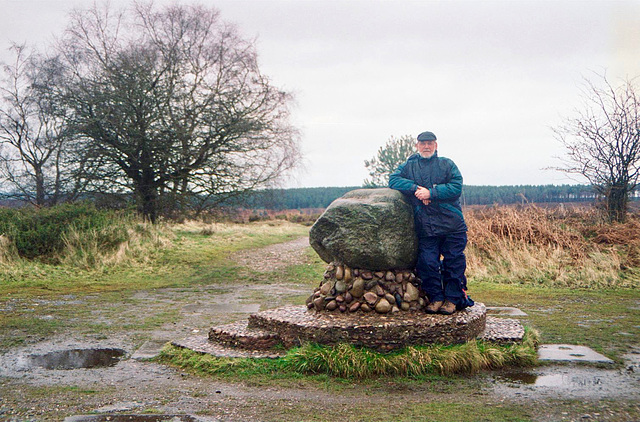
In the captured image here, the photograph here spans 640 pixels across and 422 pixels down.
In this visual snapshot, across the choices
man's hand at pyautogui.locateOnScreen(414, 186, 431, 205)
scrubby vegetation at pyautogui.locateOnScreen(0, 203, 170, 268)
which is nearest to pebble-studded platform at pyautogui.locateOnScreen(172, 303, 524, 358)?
man's hand at pyautogui.locateOnScreen(414, 186, 431, 205)

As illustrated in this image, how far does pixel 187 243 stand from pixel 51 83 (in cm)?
761

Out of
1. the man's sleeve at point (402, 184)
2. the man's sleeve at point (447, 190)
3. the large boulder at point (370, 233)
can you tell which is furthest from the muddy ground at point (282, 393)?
the man's sleeve at point (402, 184)

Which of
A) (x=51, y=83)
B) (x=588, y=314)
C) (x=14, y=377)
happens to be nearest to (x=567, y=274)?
(x=588, y=314)

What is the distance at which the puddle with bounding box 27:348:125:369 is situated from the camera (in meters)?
6.17

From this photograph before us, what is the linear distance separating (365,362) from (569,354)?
2591mm

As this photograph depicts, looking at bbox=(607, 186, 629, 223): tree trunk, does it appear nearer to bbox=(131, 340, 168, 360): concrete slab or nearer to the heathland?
the heathland

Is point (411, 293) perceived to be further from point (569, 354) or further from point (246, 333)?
point (246, 333)

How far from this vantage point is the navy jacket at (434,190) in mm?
6770

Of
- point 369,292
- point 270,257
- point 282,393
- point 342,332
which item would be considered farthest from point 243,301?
point 270,257

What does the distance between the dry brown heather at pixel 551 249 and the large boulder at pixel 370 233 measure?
7.32 meters

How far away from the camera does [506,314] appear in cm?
910

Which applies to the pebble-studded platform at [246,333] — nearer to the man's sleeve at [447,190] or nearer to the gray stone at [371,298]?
the gray stone at [371,298]

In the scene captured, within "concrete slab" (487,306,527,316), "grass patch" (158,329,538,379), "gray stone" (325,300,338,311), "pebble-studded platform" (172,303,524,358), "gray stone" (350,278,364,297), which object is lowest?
"concrete slab" (487,306,527,316)

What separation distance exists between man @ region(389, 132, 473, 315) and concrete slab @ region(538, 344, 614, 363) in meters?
1.05
